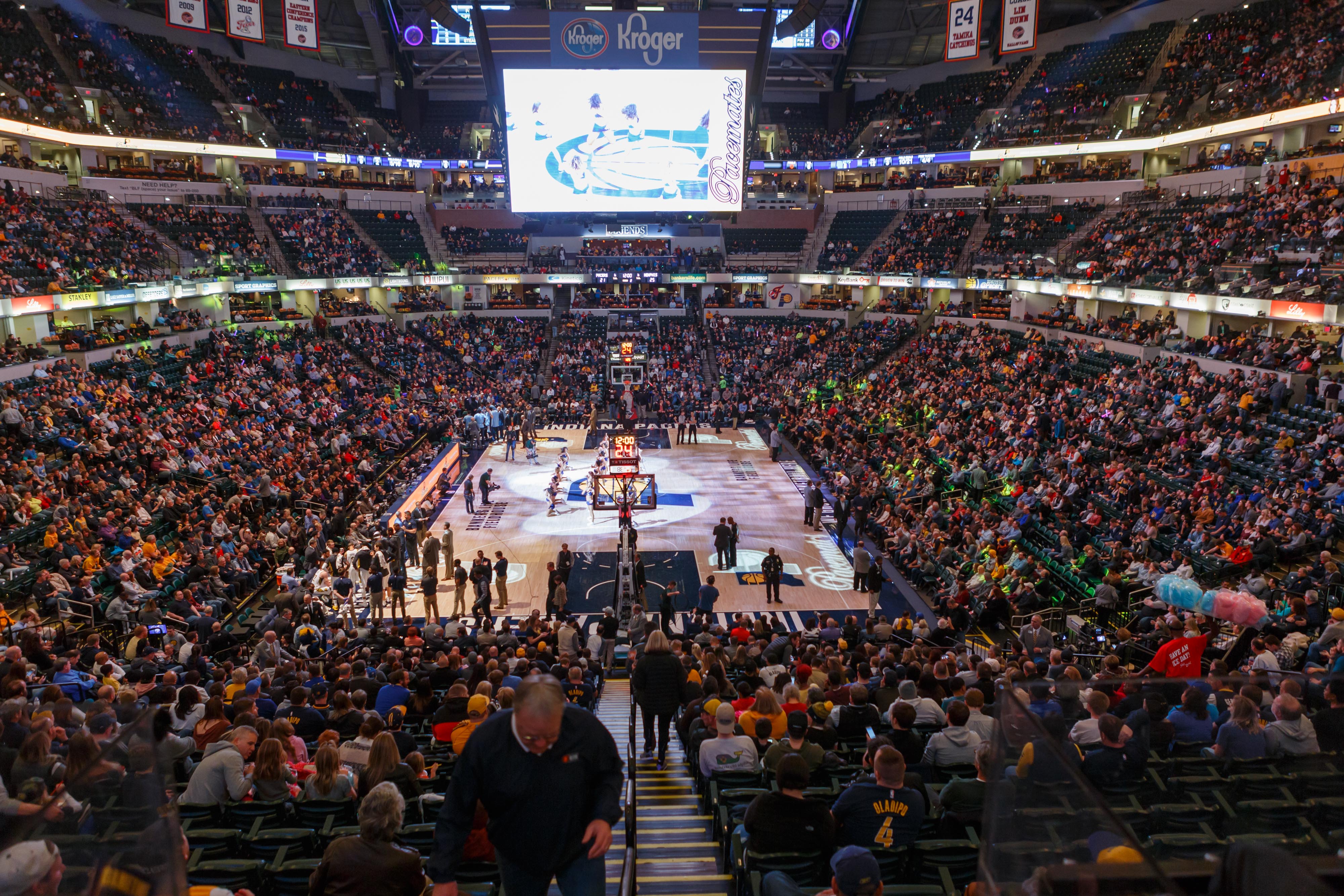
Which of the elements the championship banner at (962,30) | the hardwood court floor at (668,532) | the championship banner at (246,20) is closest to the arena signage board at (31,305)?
the hardwood court floor at (668,532)

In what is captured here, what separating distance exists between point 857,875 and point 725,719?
2.73 meters

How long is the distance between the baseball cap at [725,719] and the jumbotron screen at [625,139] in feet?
111

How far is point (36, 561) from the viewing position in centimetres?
1455

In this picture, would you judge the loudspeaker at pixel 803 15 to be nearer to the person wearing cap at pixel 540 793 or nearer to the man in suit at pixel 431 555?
the man in suit at pixel 431 555

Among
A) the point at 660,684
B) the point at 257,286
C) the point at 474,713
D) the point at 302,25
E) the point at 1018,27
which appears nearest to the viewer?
the point at 474,713

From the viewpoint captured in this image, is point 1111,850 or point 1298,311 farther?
point 1298,311

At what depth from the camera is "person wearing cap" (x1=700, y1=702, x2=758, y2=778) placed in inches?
261

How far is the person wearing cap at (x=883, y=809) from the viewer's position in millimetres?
4910

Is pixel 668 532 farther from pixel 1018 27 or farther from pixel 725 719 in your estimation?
pixel 1018 27

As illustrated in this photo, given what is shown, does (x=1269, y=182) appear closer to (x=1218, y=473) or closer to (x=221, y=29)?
(x=1218, y=473)

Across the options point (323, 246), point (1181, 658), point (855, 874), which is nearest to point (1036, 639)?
point (1181, 658)

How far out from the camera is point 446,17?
45.8 m

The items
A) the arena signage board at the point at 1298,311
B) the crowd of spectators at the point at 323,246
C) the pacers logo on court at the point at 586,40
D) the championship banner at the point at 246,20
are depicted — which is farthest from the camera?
the crowd of spectators at the point at 323,246

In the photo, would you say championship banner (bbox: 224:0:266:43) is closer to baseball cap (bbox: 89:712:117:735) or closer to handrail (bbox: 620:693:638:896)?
baseball cap (bbox: 89:712:117:735)
